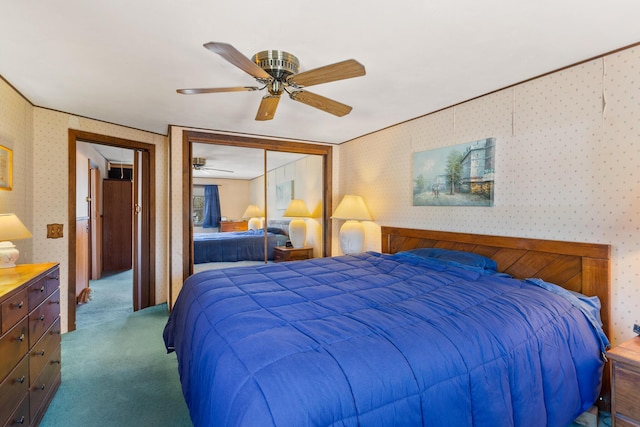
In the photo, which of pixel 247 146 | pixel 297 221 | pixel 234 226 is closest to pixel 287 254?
pixel 297 221

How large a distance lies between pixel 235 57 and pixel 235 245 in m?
3.02

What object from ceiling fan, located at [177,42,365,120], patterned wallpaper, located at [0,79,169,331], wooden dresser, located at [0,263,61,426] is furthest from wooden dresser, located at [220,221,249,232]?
ceiling fan, located at [177,42,365,120]

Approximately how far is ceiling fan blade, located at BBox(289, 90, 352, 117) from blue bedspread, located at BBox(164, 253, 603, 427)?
1307mm

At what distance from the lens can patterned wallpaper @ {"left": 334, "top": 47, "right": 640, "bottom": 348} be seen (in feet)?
6.08

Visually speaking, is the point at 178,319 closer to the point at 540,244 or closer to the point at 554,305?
the point at 554,305

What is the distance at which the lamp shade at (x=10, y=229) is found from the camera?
1.88 m

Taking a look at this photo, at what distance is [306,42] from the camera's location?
1797 mm

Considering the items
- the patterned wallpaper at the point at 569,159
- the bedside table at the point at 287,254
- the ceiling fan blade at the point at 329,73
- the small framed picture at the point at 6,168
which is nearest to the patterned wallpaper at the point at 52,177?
the small framed picture at the point at 6,168

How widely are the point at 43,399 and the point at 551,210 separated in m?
3.70

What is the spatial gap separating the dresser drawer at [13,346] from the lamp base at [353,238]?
9.96 feet

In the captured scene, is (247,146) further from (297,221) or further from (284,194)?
(297,221)

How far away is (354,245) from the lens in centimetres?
390

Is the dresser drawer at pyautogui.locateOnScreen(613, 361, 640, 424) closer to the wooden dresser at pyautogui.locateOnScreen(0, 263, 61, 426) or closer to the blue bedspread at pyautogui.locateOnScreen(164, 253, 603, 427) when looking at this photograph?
the blue bedspread at pyautogui.locateOnScreen(164, 253, 603, 427)

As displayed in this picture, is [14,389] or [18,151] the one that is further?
[18,151]
